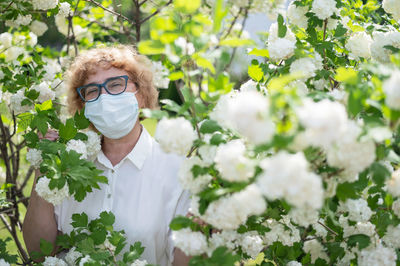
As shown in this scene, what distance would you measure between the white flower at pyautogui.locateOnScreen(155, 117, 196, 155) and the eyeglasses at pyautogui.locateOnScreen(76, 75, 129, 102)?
1.08m

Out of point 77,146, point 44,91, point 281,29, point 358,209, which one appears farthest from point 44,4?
point 358,209

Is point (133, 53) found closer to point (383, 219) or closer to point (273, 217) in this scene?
point (273, 217)

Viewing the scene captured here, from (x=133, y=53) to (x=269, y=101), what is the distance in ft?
5.71

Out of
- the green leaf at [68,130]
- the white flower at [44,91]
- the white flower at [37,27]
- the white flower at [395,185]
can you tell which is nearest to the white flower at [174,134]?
the white flower at [395,185]

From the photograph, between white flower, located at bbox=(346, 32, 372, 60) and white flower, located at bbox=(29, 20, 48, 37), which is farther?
white flower, located at bbox=(29, 20, 48, 37)

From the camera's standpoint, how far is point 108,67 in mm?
2396

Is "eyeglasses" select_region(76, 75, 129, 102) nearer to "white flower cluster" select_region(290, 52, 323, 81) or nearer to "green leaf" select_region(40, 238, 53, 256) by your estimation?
"green leaf" select_region(40, 238, 53, 256)

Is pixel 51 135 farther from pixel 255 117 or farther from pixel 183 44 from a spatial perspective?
pixel 255 117

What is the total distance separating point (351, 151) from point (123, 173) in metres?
1.50

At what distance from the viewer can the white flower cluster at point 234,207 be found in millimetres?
1159

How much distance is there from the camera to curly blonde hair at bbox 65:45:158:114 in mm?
2414

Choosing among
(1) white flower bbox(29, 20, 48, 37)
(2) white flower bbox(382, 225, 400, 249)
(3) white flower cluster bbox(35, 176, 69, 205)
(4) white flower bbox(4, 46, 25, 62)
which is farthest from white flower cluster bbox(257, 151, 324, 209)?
(1) white flower bbox(29, 20, 48, 37)

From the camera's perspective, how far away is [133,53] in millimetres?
2672

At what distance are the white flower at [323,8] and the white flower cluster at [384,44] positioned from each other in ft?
0.77
